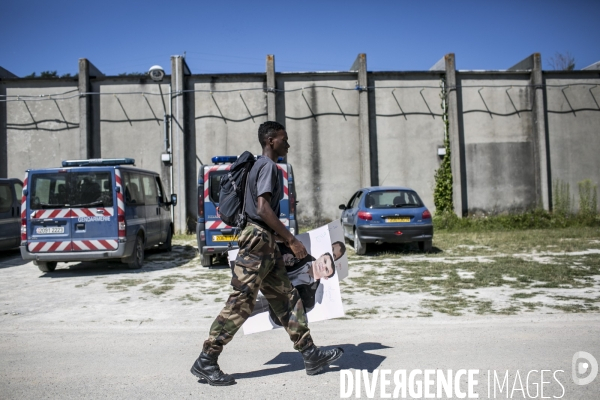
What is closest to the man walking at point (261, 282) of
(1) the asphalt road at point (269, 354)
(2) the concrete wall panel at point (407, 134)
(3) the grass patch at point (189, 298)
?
(1) the asphalt road at point (269, 354)

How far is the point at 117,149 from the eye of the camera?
18.9 m

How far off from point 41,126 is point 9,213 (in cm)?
714

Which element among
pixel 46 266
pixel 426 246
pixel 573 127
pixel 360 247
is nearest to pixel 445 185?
pixel 573 127

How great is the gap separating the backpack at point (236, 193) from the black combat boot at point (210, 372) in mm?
1029

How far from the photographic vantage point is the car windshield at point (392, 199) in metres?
12.1

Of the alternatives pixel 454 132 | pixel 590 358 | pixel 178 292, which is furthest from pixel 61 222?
pixel 454 132

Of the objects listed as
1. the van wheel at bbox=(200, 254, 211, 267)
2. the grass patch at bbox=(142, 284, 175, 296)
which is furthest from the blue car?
the grass patch at bbox=(142, 284, 175, 296)

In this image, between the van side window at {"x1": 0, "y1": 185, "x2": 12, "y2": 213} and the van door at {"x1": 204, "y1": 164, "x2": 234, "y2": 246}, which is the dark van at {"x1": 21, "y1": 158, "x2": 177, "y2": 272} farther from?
the van side window at {"x1": 0, "y1": 185, "x2": 12, "y2": 213}

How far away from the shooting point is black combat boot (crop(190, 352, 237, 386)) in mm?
3857

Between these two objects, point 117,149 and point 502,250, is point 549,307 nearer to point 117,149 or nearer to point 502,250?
point 502,250

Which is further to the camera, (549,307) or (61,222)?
(61,222)

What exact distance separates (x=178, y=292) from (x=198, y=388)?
4.41 metres

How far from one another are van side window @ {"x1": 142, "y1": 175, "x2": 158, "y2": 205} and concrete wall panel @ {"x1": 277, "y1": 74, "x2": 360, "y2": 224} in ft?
23.8

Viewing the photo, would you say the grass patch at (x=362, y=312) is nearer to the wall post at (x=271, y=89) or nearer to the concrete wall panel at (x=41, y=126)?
the wall post at (x=271, y=89)
